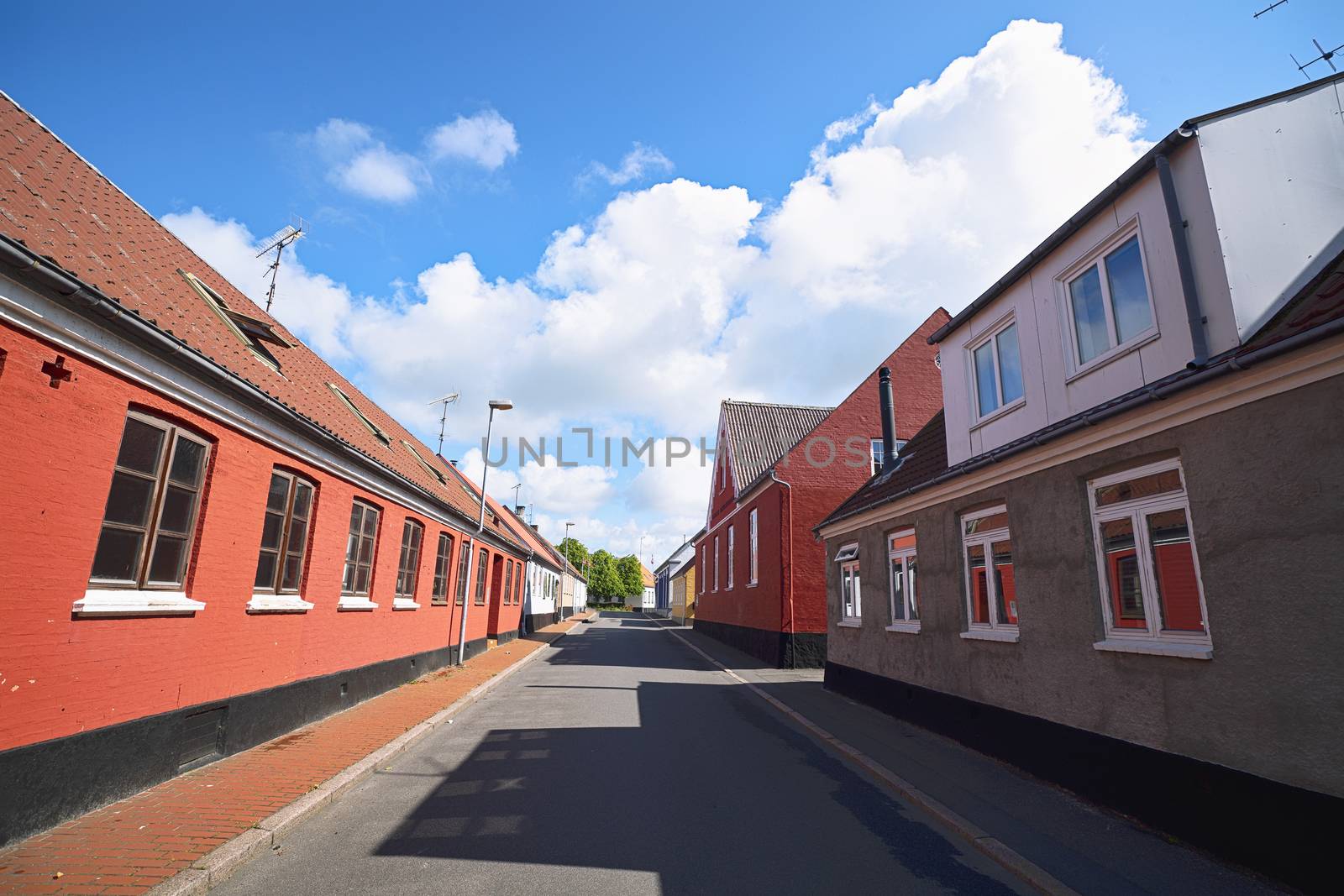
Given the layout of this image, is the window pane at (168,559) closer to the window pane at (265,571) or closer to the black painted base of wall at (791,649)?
the window pane at (265,571)

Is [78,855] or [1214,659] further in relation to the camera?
[1214,659]

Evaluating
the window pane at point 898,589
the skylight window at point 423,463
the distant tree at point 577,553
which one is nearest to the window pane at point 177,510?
the window pane at point 898,589

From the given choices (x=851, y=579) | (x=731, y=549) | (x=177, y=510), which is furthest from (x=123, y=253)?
(x=731, y=549)

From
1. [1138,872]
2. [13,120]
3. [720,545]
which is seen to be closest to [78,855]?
[1138,872]

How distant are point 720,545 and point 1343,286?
25039 millimetres

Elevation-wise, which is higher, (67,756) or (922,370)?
(922,370)

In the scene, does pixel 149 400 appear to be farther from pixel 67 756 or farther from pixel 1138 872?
pixel 1138 872

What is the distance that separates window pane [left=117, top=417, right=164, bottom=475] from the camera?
18.0 feet

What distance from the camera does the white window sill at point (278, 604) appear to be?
7.37 m

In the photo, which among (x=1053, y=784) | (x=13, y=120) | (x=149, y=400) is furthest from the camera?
(x=13, y=120)

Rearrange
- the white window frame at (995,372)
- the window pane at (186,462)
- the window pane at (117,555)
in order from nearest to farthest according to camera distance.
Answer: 1. the window pane at (117,555)
2. the window pane at (186,462)
3. the white window frame at (995,372)

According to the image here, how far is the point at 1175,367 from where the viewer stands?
5.68 meters

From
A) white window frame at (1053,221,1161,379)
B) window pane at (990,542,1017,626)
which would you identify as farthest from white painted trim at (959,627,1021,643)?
white window frame at (1053,221,1161,379)

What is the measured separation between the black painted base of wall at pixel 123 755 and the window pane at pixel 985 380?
9.54m
